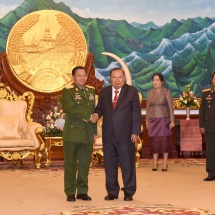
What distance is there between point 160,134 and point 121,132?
308 centimetres

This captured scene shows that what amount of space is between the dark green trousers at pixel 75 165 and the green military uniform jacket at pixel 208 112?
2.08 m

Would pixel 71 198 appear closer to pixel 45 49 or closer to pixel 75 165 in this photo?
pixel 75 165

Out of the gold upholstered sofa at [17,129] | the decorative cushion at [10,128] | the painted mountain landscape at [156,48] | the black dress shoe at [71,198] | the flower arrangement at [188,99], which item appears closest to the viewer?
the black dress shoe at [71,198]

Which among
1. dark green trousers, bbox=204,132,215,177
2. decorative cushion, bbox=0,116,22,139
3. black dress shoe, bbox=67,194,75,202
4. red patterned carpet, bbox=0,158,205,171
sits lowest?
black dress shoe, bbox=67,194,75,202

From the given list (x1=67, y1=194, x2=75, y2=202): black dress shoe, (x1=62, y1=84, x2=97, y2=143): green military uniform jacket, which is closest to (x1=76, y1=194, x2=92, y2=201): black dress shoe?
(x1=67, y1=194, x2=75, y2=202): black dress shoe

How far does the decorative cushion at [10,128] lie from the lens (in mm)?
9164

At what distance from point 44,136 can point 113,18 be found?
3.22 metres

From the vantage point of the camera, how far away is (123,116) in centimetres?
588

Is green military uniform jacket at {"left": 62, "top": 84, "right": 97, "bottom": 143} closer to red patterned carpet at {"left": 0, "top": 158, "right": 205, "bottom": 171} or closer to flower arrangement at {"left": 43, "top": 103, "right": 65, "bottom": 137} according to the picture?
red patterned carpet at {"left": 0, "top": 158, "right": 205, "bottom": 171}

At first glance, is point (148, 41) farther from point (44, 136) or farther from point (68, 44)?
point (44, 136)

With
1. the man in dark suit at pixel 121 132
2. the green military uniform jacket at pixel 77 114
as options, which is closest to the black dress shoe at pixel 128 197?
the man in dark suit at pixel 121 132

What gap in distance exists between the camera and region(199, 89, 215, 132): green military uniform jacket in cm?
745

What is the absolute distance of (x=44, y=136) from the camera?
9.72 metres

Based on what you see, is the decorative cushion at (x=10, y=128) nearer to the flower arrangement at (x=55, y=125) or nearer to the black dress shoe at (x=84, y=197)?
the flower arrangement at (x=55, y=125)
